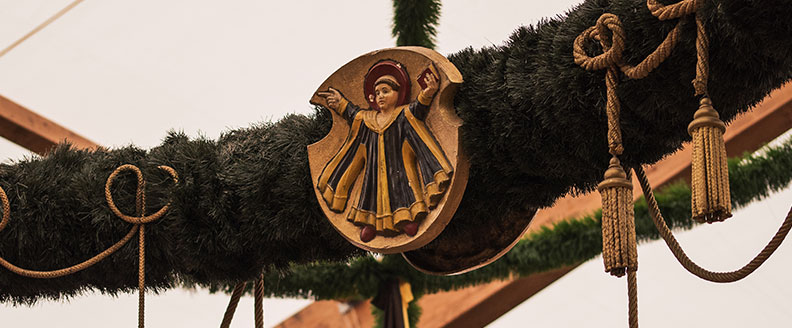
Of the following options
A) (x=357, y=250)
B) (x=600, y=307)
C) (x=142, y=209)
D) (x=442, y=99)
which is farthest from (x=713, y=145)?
(x=600, y=307)

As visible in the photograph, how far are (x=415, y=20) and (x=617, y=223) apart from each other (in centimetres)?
139

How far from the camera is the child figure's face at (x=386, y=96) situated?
68.3 inches

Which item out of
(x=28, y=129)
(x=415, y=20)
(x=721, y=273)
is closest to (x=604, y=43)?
(x=721, y=273)

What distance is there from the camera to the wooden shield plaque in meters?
1.67

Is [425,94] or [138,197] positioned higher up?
[425,94]

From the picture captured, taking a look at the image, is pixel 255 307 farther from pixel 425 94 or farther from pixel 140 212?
pixel 425 94

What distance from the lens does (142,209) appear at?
1.94 meters

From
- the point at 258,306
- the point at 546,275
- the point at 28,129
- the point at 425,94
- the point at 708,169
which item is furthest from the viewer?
the point at 28,129

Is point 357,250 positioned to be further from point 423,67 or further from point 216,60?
point 216,60

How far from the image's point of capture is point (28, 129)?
143 inches

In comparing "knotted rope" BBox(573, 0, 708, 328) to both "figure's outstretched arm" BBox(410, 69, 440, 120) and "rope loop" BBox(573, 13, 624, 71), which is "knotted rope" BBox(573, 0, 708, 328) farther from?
"figure's outstretched arm" BBox(410, 69, 440, 120)

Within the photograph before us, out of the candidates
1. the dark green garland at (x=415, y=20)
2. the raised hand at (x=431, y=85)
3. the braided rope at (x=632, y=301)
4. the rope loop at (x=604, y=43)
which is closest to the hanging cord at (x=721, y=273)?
the braided rope at (x=632, y=301)

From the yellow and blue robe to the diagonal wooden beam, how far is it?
1.77 m

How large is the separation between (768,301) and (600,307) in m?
Result: 0.52
